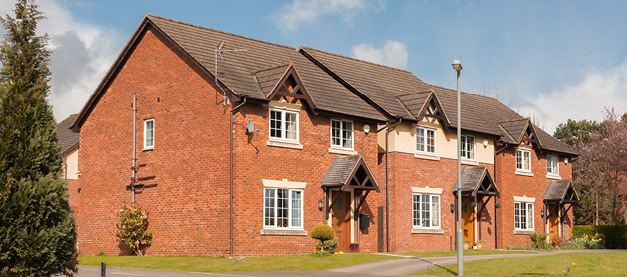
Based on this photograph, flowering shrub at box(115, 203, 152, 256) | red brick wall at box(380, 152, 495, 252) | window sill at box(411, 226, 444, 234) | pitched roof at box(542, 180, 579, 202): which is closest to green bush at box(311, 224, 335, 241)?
red brick wall at box(380, 152, 495, 252)

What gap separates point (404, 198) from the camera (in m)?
33.5

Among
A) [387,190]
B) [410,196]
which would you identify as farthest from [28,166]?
[410,196]

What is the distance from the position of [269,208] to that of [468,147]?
1407cm

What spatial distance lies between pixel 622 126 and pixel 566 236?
1206 cm

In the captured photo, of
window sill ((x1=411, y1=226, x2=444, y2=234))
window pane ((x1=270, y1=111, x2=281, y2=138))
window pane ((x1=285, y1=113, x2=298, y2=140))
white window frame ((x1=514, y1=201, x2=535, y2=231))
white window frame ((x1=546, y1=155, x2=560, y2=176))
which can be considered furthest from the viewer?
white window frame ((x1=546, y1=155, x2=560, y2=176))

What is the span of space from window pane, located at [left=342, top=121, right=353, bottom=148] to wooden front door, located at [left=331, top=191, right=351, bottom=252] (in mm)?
2090

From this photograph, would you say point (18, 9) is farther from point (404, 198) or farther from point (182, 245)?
point (404, 198)

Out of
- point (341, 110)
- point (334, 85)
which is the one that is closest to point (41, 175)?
point (341, 110)

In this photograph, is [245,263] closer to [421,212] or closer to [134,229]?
[134,229]

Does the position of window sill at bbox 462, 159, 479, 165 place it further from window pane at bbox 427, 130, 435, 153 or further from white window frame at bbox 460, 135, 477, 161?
window pane at bbox 427, 130, 435, 153

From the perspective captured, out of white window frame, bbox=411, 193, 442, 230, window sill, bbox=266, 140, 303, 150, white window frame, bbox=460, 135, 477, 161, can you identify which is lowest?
white window frame, bbox=411, 193, 442, 230

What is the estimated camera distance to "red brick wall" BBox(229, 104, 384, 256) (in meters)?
27.0

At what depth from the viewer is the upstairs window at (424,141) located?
34.7 m

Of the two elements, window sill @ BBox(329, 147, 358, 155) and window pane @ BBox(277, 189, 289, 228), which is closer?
window pane @ BBox(277, 189, 289, 228)
